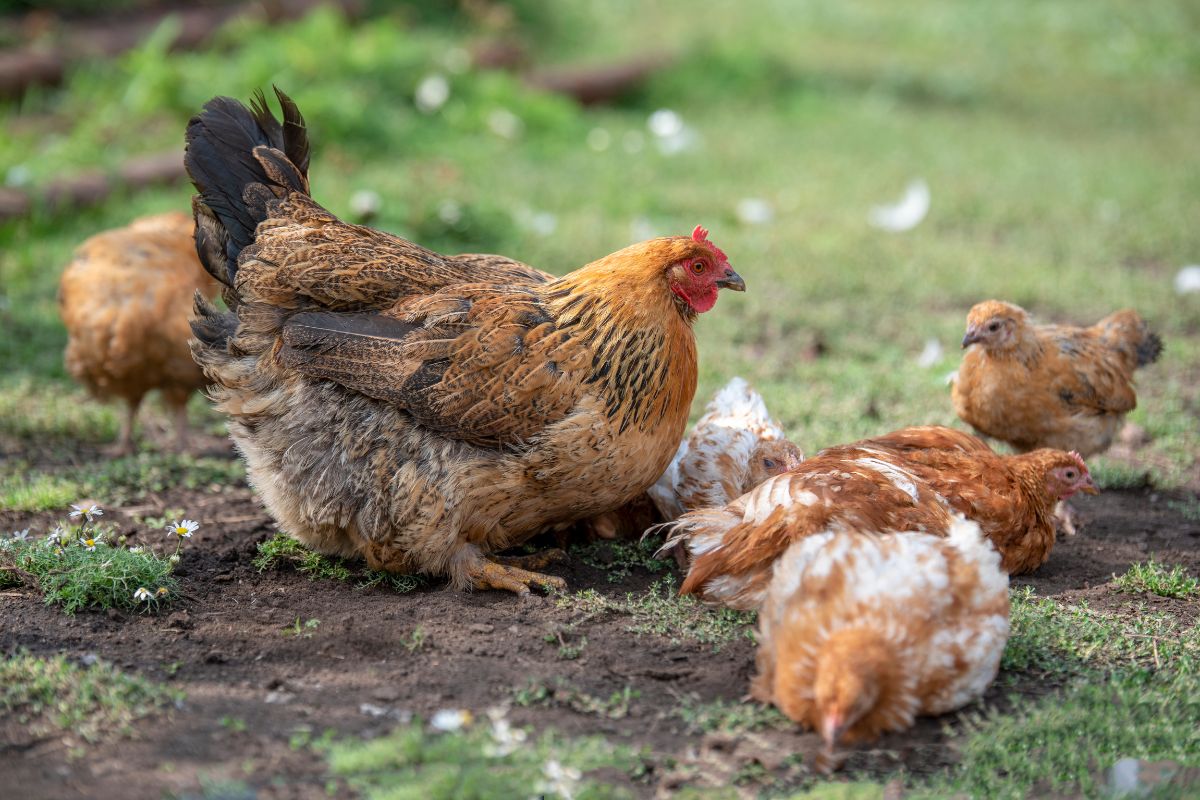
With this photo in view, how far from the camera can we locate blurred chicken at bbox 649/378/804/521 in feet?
15.5

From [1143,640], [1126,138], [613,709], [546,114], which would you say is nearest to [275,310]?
[613,709]

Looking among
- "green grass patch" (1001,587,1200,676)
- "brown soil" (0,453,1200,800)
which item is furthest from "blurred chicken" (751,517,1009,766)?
"green grass patch" (1001,587,1200,676)

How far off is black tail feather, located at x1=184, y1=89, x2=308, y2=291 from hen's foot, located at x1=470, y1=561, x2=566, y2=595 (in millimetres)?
1551

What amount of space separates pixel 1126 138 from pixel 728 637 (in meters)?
9.91

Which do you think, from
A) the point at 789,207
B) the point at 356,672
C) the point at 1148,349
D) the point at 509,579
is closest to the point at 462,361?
the point at 509,579

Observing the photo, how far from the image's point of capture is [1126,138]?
39.0 ft

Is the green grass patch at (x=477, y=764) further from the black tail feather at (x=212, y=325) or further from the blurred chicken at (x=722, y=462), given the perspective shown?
the black tail feather at (x=212, y=325)

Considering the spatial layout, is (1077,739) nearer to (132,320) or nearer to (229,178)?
(229,178)

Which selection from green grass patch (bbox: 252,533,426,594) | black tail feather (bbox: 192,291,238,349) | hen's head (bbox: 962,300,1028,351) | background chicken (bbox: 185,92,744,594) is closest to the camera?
background chicken (bbox: 185,92,744,594)

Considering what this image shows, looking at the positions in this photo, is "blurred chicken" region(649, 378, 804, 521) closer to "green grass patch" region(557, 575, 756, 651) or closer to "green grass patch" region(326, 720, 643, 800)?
"green grass patch" region(557, 575, 756, 651)

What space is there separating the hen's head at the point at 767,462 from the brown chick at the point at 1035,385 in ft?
3.50

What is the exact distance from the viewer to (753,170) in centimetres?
1049

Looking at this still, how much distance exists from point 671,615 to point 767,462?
91 cm

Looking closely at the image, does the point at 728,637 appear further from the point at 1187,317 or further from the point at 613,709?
the point at 1187,317
